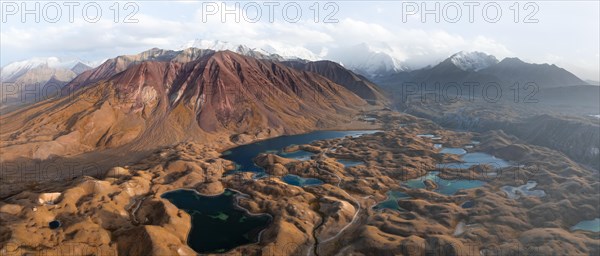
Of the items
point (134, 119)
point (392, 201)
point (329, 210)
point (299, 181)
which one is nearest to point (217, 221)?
point (329, 210)

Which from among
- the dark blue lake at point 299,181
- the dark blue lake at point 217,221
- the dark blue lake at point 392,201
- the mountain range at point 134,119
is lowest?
the dark blue lake at point 217,221

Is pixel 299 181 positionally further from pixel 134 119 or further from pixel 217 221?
pixel 134 119

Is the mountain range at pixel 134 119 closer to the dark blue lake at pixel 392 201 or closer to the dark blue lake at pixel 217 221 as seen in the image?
the dark blue lake at pixel 217 221

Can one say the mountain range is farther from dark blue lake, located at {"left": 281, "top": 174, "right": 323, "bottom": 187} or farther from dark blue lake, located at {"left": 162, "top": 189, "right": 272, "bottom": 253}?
dark blue lake, located at {"left": 162, "top": 189, "right": 272, "bottom": 253}

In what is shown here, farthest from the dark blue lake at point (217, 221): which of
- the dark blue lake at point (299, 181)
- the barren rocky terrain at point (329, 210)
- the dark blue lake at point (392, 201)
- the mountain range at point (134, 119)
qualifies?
the mountain range at point (134, 119)

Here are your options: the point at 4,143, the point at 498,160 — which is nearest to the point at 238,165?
the point at 4,143

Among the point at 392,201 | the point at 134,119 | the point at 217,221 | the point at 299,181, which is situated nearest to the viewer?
the point at 217,221

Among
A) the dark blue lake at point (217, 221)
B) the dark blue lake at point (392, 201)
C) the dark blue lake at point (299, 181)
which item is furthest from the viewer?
the dark blue lake at point (299, 181)

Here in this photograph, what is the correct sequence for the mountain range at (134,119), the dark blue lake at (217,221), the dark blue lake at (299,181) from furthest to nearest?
1. the mountain range at (134,119)
2. the dark blue lake at (299,181)
3. the dark blue lake at (217,221)

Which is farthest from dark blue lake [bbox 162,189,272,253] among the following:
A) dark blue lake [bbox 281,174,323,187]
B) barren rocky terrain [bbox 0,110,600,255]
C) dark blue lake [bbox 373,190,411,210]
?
dark blue lake [bbox 373,190,411,210]

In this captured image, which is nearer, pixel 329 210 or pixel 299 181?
pixel 329 210

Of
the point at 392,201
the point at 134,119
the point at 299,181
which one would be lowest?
the point at 392,201

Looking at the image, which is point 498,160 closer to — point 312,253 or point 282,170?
point 282,170
